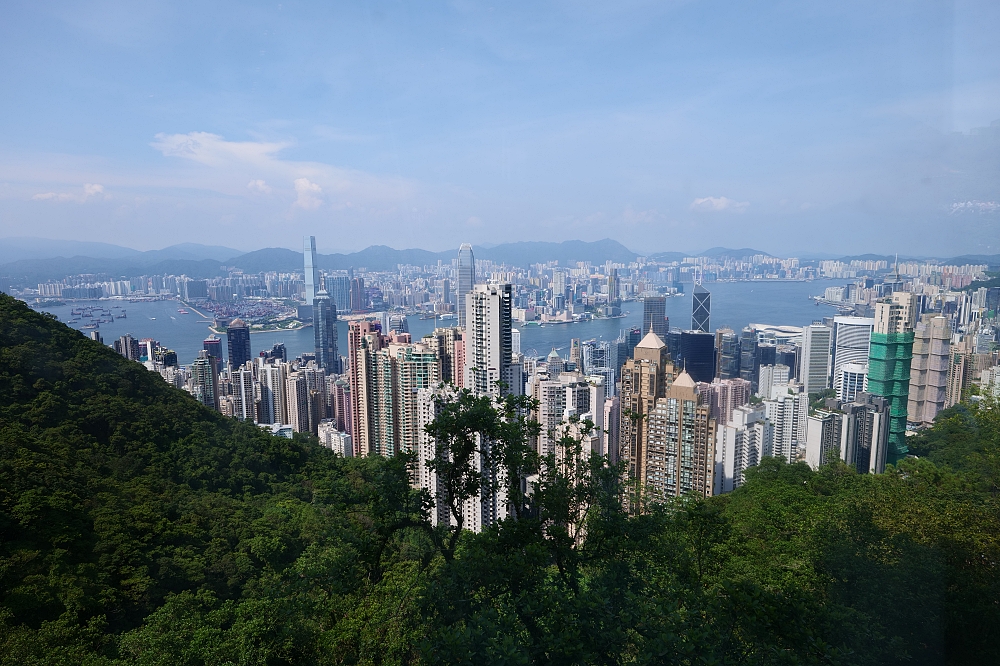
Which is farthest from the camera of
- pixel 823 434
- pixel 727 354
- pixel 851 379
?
pixel 727 354

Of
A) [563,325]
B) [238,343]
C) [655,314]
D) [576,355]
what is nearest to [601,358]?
[576,355]

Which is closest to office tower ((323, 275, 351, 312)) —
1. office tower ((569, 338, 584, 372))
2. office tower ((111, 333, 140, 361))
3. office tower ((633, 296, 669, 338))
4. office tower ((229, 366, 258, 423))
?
office tower ((229, 366, 258, 423))

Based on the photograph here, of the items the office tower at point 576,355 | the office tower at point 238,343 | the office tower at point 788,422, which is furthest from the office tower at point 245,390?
the office tower at point 788,422

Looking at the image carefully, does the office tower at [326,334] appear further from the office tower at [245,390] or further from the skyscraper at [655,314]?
the skyscraper at [655,314]

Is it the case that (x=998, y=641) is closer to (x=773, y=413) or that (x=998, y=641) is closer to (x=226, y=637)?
(x=226, y=637)

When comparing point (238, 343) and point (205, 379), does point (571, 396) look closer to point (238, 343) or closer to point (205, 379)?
point (205, 379)

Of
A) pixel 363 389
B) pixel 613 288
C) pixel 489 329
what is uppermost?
pixel 613 288
